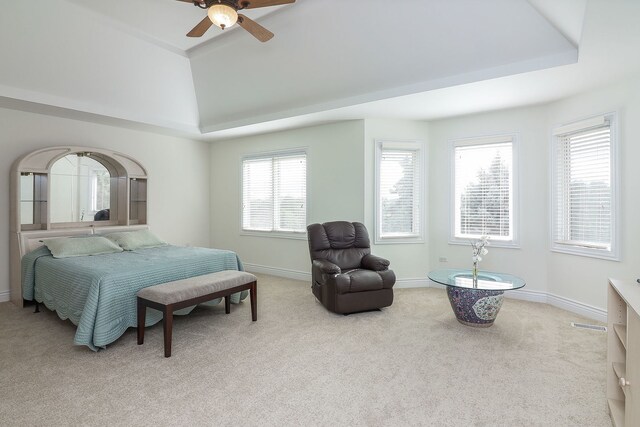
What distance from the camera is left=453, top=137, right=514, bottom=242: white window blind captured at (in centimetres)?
469

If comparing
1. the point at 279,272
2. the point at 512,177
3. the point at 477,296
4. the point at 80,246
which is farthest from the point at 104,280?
the point at 512,177

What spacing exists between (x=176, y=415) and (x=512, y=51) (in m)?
4.18

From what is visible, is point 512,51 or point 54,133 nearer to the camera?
point 512,51

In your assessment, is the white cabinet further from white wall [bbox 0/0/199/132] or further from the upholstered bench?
white wall [bbox 0/0/199/132]

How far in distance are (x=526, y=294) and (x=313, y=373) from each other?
3497mm

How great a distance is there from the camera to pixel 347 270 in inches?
176

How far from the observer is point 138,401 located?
221cm

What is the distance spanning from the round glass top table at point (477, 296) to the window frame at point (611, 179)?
1081mm

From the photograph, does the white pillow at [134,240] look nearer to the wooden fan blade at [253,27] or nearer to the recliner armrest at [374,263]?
the recliner armrest at [374,263]

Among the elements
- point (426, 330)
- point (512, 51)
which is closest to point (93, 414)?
point (426, 330)

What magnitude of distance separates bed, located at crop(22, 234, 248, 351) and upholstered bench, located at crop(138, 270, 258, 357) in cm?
21

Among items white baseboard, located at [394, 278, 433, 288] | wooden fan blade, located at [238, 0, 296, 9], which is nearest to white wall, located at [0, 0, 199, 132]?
wooden fan blade, located at [238, 0, 296, 9]

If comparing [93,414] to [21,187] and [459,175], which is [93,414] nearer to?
[21,187]

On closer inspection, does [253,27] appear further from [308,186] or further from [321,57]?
[308,186]
